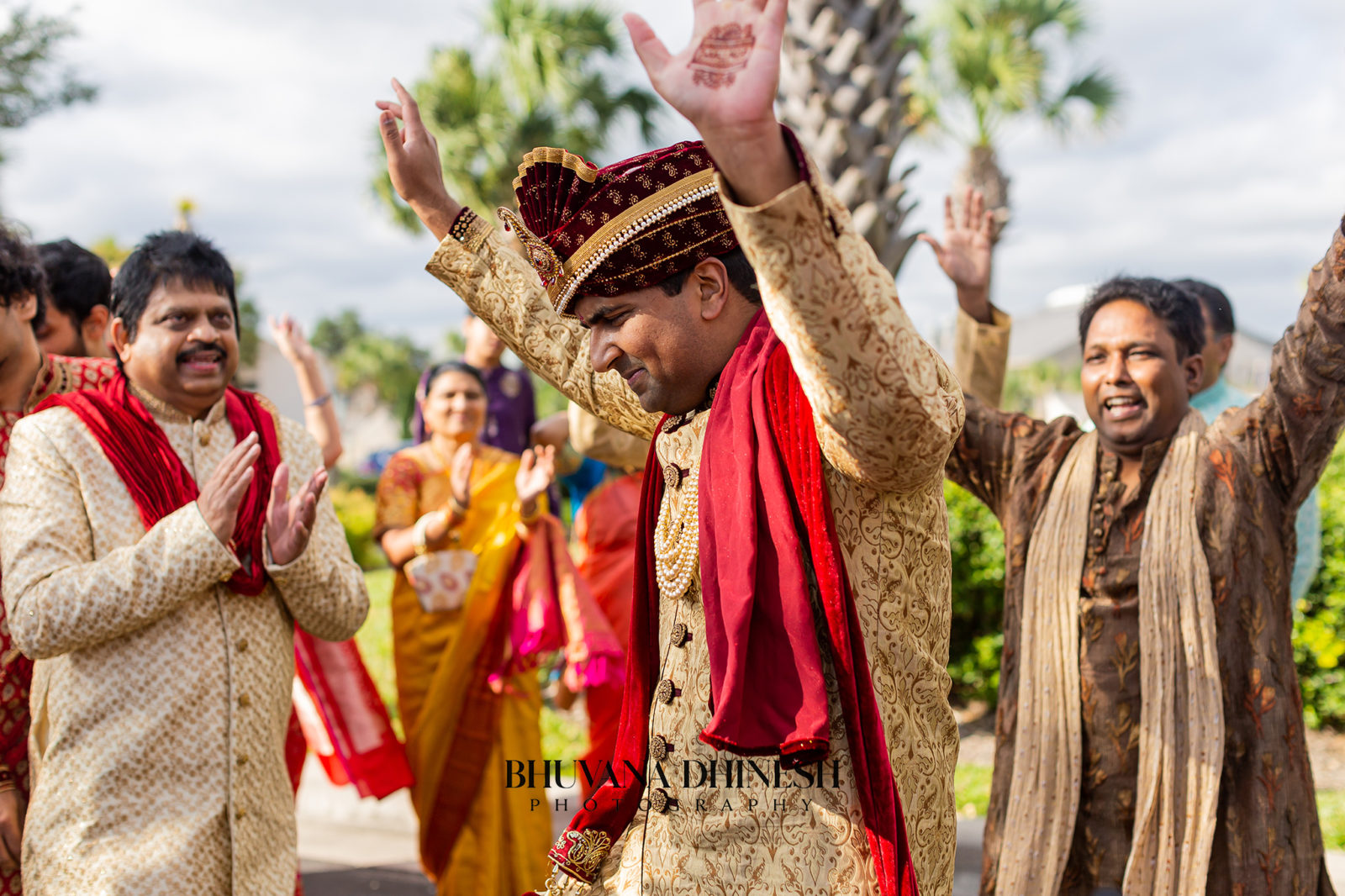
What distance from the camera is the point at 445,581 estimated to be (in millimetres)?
4812

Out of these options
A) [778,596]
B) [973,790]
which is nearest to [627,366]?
[778,596]

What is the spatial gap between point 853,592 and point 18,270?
8.24 feet

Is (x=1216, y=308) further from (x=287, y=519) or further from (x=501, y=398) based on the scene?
(x=287, y=519)

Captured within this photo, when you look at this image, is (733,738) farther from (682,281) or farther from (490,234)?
(490,234)

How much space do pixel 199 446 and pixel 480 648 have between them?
6.40ft

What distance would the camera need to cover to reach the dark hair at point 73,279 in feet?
12.8

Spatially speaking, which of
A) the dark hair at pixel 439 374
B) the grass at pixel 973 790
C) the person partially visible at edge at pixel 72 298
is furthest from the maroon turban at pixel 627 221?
the grass at pixel 973 790

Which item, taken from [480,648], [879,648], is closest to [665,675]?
[879,648]

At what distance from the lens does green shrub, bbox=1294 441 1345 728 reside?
6.54m

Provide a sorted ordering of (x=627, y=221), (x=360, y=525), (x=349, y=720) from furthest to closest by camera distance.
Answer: (x=360, y=525) → (x=349, y=720) → (x=627, y=221)

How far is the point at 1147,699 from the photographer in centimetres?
305

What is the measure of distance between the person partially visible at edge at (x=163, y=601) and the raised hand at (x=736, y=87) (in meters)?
1.72

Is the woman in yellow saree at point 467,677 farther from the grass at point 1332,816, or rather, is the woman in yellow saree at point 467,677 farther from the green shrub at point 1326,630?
the green shrub at point 1326,630

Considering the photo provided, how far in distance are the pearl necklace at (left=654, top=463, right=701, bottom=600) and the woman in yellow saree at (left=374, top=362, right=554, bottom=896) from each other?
2525 mm
